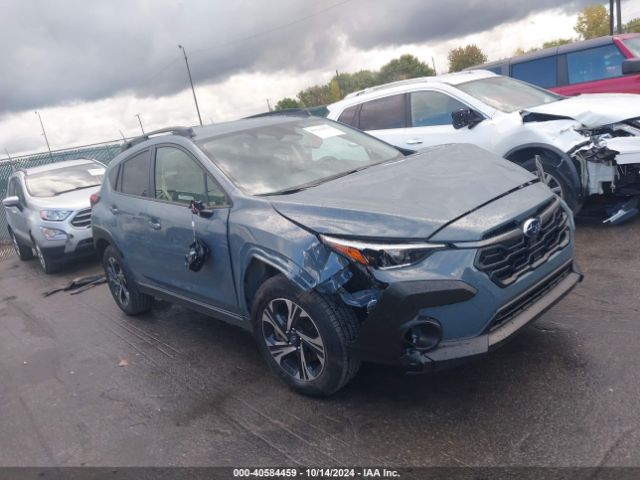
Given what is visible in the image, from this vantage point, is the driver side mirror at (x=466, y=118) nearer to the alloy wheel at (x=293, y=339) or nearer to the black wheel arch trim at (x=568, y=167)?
the black wheel arch trim at (x=568, y=167)

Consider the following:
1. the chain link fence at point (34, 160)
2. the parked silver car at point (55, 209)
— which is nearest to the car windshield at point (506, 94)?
the parked silver car at point (55, 209)

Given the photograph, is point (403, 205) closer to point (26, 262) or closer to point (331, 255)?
point (331, 255)

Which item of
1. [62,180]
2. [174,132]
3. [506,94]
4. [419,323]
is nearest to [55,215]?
[62,180]

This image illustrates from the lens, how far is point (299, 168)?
13.6 feet

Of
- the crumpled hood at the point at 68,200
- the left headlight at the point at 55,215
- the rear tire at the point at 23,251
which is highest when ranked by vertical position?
the crumpled hood at the point at 68,200

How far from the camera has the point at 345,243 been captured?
3070mm

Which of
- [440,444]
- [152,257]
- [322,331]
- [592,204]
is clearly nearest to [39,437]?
[152,257]

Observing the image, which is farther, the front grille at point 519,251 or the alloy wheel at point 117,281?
the alloy wheel at point 117,281

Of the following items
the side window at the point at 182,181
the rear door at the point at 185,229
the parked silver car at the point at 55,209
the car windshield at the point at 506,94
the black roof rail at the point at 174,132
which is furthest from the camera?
the parked silver car at the point at 55,209

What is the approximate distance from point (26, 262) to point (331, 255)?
10.2 metres

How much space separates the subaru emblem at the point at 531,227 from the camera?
122 inches

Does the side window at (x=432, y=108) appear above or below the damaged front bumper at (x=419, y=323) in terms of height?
above

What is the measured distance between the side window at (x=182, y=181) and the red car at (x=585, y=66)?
7.70 m

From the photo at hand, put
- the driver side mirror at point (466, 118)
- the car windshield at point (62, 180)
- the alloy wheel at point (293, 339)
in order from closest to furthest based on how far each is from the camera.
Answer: the alloy wheel at point (293, 339) → the driver side mirror at point (466, 118) → the car windshield at point (62, 180)
